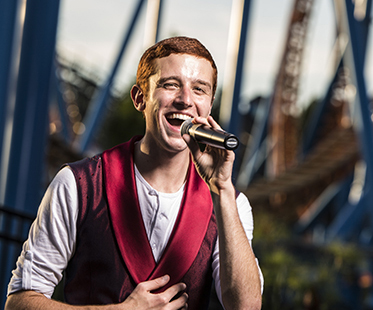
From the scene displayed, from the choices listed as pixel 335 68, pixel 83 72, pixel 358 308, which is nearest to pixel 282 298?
pixel 358 308

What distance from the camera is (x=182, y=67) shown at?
1.21 metres

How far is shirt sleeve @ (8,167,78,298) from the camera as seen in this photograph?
113cm

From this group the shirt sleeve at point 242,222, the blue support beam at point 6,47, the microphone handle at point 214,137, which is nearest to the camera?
the microphone handle at point 214,137

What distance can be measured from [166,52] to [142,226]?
0.42 metres

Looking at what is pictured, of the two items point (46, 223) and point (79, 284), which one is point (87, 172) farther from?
point (79, 284)

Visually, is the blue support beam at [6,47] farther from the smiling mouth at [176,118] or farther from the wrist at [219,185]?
the wrist at [219,185]

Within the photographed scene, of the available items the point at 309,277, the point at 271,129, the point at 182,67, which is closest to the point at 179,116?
the point at 182,67

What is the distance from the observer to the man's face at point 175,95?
1190 mm

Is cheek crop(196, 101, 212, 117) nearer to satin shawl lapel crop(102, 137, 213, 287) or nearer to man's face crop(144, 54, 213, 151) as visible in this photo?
man's face crop(144, 54, 213, 151)

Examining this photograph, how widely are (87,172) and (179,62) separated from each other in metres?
0.34

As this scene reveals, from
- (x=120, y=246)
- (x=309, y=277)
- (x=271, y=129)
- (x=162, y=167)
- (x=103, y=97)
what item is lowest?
(x=309, y=277)

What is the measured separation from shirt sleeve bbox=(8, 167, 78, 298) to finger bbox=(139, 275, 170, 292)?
0.19 metres

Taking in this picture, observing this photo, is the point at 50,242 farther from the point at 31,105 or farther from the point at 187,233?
the point at 31,105

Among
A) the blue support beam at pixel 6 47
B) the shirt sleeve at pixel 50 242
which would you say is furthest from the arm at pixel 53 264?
the blue support beam at pixel 6 47
